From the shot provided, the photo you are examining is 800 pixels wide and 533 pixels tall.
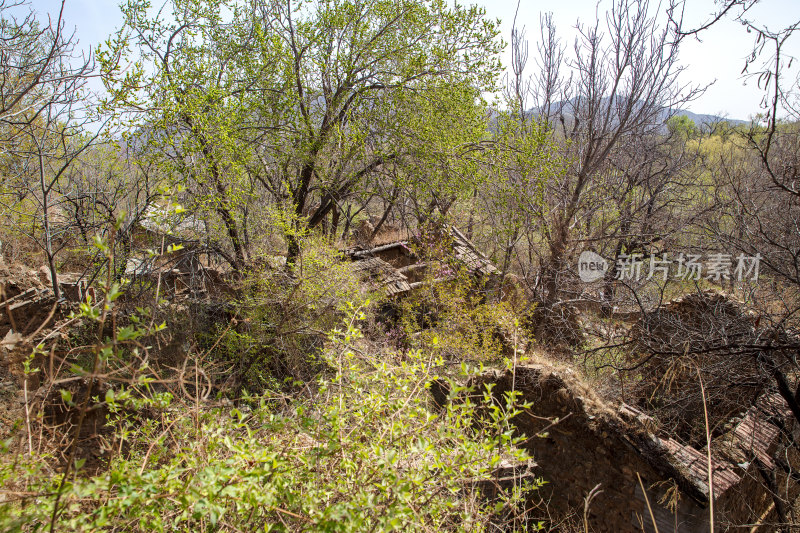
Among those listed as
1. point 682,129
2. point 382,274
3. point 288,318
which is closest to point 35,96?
point 288,318

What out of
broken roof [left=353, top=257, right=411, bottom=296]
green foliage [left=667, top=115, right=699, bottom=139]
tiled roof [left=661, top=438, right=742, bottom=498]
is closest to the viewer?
tiled roof [left=661, top=438, right=742, bottom=498]

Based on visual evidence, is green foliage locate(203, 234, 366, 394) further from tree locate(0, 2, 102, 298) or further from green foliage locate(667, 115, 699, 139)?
green foliage locate(667, 115, 699, 139)

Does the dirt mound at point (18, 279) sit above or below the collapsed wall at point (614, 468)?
above

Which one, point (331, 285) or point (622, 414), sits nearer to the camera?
point (622, 414)

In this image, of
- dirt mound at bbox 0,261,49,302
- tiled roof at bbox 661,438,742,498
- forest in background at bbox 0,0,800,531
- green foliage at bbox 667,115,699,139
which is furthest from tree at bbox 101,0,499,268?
green foliage at bbox 667,115,699,139

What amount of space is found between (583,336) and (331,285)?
21.2ft

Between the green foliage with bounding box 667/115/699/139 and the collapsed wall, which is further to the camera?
the green foliage with bounding box 667/115/699/139

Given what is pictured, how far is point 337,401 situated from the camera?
262 centimetres

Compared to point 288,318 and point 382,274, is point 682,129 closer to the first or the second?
point 382,274

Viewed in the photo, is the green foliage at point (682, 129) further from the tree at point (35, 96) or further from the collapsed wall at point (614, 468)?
the tree at point (35, 96)

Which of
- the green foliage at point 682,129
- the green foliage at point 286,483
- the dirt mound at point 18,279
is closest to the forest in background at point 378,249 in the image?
the dirt mound at point 18,279

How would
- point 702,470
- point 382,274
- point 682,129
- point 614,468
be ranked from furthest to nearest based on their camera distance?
point 682,129
point 382,274
point 614,468
point 702,470

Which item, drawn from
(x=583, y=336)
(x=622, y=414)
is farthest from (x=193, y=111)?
(x=583, y=336)

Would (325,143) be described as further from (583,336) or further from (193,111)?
(583,336)
